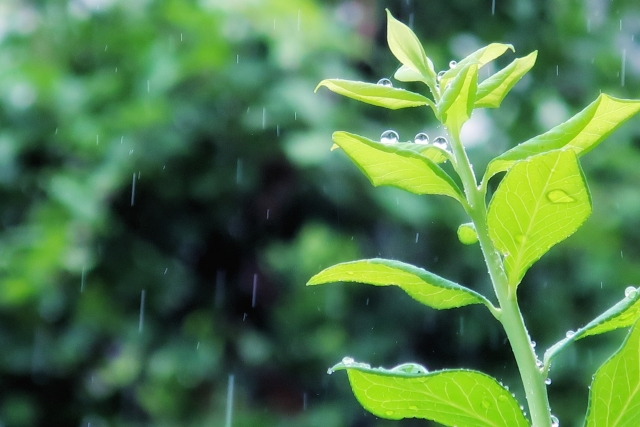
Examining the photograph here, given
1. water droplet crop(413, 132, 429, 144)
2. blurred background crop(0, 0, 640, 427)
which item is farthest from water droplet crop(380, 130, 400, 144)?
blurred background crop(0, 0, 640, 427)

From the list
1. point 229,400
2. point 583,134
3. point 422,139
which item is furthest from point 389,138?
point 229,400

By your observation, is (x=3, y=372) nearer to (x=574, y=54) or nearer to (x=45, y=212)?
(x=45, y=212)

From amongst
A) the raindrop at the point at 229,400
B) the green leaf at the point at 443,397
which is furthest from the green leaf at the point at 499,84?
the raindrop at the point at 229,400

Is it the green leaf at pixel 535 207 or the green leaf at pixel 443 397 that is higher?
the green leaf at pixel 535 207

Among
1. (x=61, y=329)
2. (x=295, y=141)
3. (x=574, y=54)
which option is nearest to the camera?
(x=295, y=141)

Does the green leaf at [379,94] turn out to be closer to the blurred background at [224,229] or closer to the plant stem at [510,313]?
the plant stem at [510,313]

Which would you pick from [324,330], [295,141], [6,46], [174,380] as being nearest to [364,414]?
[324,330]
